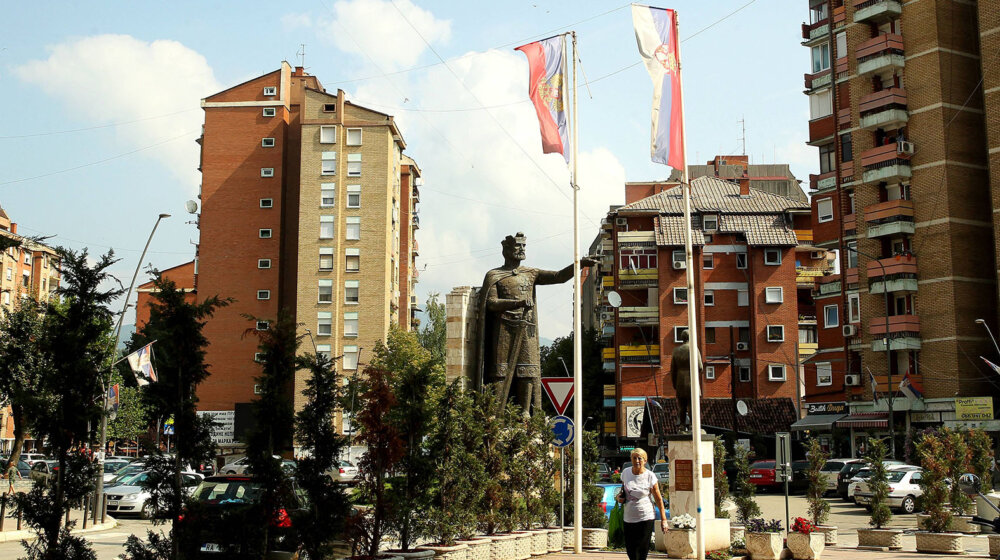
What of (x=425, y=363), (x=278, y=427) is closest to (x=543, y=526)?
(x=425, y=363)

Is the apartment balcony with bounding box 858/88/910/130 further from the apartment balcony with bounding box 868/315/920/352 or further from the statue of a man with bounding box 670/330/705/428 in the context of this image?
the statue of a man with bounding box 670/330/705/428

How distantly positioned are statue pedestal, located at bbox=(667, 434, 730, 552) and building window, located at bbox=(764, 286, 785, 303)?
51.8 m

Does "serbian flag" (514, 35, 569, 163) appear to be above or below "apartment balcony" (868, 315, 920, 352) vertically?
above

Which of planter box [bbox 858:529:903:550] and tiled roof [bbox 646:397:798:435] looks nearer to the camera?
planter box [bbox 858:529:903:550]

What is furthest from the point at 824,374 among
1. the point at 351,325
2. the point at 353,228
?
the point at 353,228

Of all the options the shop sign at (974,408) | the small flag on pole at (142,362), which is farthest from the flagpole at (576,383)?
the shop sign at (974,408)

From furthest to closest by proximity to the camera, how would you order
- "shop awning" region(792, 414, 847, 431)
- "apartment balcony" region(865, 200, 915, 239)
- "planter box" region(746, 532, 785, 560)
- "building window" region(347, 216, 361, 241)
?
"building window" region(347, 216, 361, 241) < "shop awning" region(792, 414, 847, 431) < "apartment balcony" region(865, 200, 915, 239) < "planter box" region(746, 532, 785, 560)

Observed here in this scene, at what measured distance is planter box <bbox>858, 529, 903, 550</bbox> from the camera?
20.7m

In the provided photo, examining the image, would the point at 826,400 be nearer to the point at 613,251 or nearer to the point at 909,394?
the point at 909,394

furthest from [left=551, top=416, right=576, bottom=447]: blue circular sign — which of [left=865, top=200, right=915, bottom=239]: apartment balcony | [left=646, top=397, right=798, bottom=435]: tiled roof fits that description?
Result: [left=646, top=397, right=798, bottom=435]: tiled roof

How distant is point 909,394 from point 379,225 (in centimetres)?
3616

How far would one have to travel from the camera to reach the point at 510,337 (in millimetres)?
17641

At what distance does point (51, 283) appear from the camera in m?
94.4

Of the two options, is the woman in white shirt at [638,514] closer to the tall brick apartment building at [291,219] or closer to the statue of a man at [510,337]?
the statue of a man at [510,337]
